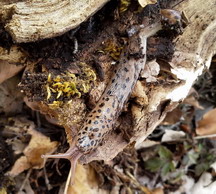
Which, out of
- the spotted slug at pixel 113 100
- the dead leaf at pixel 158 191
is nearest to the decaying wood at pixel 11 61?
the spotted slug at pixel 113 100

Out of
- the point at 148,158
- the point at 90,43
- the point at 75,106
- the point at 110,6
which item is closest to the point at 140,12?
the point at 110,6

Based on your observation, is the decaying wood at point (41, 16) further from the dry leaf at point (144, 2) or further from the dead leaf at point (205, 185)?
the dead leaf at point (205, 185)

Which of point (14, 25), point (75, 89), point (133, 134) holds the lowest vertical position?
point (133, 134)

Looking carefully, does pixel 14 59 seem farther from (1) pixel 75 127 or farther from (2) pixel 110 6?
(2) pixel 110 6

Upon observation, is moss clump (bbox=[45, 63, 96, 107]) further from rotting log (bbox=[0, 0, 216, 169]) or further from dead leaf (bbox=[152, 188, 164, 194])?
dead leaf (bbox=[152, 188, 164, 194])

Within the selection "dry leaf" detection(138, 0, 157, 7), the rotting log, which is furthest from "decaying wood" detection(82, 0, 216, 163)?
"dry leaf" detection(138, 0, 157, 7)

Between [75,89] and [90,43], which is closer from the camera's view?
[75,89]
